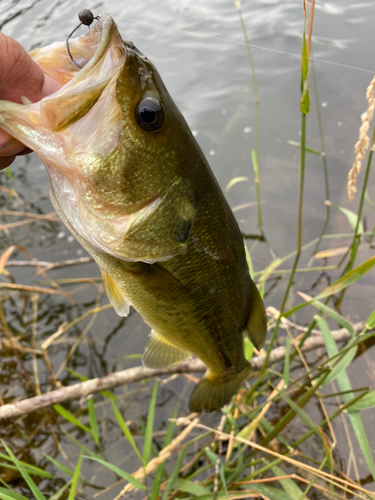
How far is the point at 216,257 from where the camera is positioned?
1545mm

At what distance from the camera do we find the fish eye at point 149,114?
1.21 metres

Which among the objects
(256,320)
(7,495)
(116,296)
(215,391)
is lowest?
(215,391)

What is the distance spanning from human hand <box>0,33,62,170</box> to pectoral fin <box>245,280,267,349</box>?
1.18 metres

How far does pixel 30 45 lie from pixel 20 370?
18.9 feet

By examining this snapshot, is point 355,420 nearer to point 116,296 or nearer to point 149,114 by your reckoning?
point 116,296

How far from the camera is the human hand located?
113cm

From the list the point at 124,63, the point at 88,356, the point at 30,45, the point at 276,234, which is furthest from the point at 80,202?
the point at 30,45

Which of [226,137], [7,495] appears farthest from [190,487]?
[226,137]

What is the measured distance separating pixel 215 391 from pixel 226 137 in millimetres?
3622

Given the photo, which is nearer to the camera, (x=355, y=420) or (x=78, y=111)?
(x=78, y=111)

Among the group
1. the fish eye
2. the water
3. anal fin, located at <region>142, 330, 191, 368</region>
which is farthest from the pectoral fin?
the water

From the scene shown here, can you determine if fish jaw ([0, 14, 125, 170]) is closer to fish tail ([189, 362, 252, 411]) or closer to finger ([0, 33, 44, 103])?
finger ([0, 33, 44, 103])

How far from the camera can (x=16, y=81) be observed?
1.22m

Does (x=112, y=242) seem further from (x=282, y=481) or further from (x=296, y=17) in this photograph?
(x=296, y=17)
